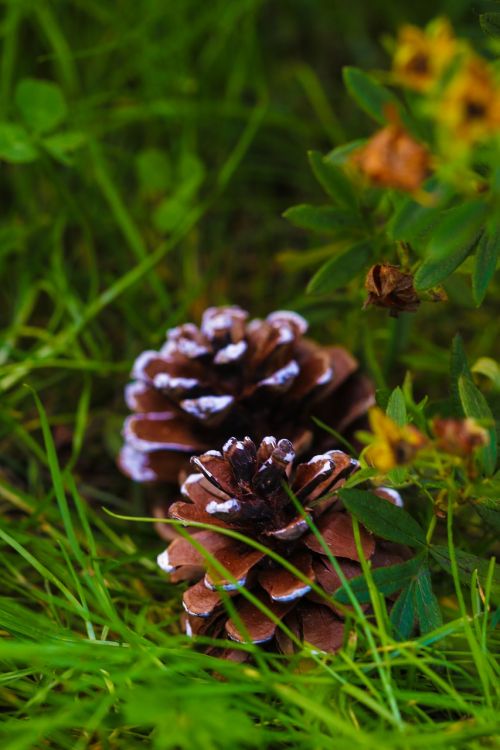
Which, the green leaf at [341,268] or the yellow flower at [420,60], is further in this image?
the green leaf at [341,268]

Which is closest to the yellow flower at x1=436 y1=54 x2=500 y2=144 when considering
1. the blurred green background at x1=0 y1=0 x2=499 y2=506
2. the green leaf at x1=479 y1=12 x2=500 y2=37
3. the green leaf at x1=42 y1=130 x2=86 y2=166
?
the green leaf at x1=479 y1=12 x2=500 y2=37

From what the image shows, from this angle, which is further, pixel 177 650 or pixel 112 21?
pixel 112 21

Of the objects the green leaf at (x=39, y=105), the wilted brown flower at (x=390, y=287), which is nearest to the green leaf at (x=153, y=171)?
the green leaf at (x=39, y=105)

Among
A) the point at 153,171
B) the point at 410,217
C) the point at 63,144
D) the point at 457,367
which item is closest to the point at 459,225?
the point at 410,217

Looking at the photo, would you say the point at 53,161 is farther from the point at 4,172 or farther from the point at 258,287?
the point at 258,287

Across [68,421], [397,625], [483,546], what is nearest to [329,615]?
[397,625]

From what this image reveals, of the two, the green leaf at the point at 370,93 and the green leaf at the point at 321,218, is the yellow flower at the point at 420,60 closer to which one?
the green leaf at the point at 370,93
